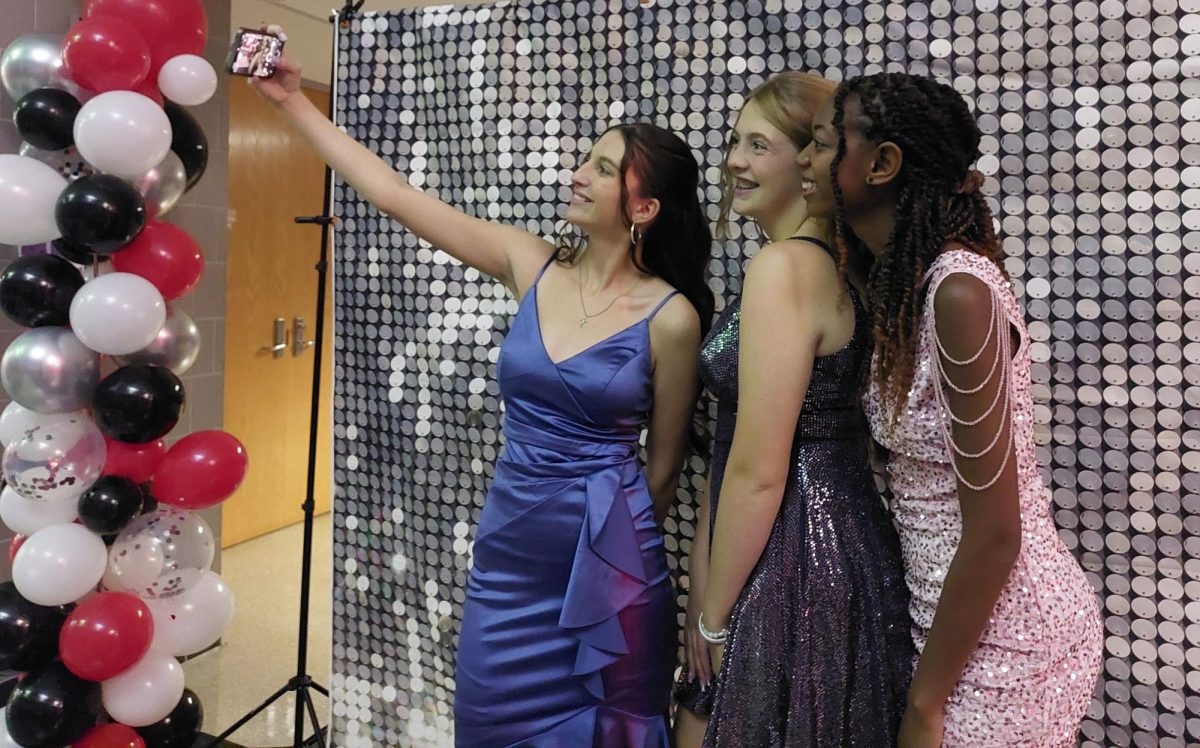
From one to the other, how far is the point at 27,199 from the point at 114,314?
0.99ft

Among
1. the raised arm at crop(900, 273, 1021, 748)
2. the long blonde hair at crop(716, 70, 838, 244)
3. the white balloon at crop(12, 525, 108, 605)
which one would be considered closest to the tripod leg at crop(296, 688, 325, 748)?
the white balloon at crop(12, 525, 108, 605)

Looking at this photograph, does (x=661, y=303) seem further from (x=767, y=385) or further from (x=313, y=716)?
(x=313, y=716)

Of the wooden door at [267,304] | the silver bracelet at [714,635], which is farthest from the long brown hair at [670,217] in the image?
the wooden door at [267,304]

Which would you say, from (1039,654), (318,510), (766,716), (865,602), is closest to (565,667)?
(766,716)

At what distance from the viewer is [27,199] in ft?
5.89

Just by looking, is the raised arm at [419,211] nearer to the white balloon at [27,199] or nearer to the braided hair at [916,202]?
the white balloon at [27,199]

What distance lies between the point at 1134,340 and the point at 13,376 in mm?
2181

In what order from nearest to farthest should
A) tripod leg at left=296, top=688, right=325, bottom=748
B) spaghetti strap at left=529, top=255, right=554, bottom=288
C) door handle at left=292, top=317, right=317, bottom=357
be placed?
spaghetti strap at left=529, top=255, right=554, bottom=288, tripod leg at left=296, top=688, right=325, bottom=748, door handle at left=292, top=317, right=317, bottom=357

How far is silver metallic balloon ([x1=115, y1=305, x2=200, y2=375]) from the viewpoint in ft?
6.40

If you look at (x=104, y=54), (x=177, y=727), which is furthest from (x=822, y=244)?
(x=177, y=727)

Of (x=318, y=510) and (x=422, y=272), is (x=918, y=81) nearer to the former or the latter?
(x=422, y=272)

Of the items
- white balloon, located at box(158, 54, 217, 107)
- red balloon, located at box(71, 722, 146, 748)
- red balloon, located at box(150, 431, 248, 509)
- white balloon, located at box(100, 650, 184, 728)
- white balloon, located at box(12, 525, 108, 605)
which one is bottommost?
red balloon, located at box(71, 722, 146, 748)

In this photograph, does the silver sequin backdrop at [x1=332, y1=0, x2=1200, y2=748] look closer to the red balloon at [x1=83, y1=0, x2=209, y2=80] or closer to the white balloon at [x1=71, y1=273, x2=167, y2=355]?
the red balloon at [x1=83, y1=0, x2=209, y2=80]

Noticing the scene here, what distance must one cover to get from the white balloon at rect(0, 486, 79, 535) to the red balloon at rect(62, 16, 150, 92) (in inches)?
35.7
